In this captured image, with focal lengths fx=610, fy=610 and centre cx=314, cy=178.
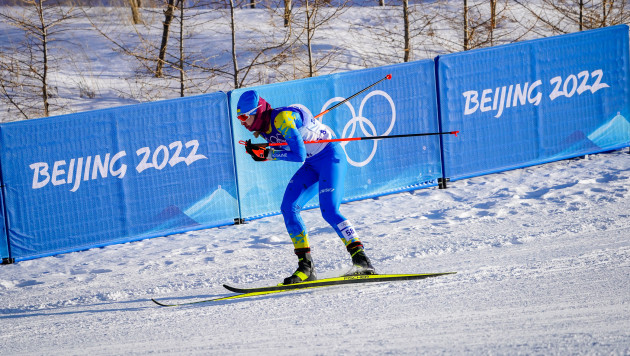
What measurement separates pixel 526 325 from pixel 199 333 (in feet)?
7.22

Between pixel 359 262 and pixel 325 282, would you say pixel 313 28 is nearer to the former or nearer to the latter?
pixel 359 262

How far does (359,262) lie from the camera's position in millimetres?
5227

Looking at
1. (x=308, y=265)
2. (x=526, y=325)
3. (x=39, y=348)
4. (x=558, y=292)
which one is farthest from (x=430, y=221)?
(x=39, y=348)

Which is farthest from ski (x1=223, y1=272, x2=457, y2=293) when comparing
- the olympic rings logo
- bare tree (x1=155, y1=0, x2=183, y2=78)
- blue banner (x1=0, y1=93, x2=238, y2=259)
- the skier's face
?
bare tree (x1=155, y1=0, x2=183, y2=78)

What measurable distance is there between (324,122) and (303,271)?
3.40 meters

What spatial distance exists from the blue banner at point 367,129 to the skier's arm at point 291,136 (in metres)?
2.86

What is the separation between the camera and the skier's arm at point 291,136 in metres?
5.10

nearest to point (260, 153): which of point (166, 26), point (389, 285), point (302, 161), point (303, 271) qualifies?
point (302, 161)

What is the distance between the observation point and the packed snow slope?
3.85 m

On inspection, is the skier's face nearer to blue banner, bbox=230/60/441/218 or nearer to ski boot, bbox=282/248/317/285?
ski boot, bbox=282/248/317/285

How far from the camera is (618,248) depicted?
536 cm

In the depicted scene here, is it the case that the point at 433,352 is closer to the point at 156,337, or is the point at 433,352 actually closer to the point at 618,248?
the point at 156,337

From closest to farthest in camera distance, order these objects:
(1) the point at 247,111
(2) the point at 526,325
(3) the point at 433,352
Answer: (3) the point at 433,352
(2) the point at 526,325
(1) the point at 247,111

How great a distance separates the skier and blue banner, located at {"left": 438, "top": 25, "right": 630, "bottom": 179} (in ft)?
12.6
